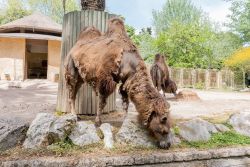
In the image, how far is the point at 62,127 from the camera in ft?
17.8

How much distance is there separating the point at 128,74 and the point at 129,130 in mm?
920

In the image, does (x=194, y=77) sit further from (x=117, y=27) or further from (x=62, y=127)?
(x=62, y=127)

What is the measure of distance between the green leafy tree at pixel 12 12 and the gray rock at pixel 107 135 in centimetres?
3855

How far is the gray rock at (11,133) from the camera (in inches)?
206

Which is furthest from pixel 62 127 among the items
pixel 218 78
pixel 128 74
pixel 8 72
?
pixel 218 78

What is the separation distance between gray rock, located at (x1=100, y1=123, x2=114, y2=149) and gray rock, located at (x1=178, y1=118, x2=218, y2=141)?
4.29 feet

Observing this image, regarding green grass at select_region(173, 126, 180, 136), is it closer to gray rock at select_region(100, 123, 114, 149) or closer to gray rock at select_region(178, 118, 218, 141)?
gray rock at select_region(178, 118, 218, 141)

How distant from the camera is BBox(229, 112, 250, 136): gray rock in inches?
271

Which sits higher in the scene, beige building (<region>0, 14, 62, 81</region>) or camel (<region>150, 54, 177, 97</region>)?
beige building (<region>0, 14, 62, 81</region>)

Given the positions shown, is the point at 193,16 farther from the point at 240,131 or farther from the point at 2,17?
the point at 240,131

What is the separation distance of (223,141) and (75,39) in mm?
3895

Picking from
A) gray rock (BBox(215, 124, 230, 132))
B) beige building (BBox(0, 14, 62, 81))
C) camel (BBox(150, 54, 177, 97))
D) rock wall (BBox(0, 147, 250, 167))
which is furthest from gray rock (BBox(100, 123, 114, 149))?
beige building (BBox(0, 14, 62, 81))

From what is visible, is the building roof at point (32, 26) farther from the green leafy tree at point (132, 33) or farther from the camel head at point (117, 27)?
the camel head at point (117, 27)

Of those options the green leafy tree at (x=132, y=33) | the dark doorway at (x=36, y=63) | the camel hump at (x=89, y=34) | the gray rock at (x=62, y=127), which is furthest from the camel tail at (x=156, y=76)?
the green leafy tree at (x=132, y=33)
